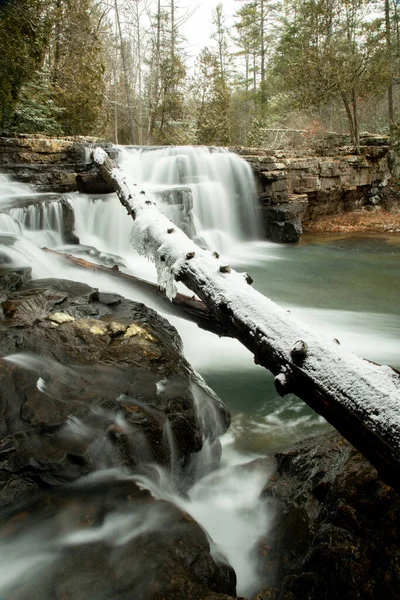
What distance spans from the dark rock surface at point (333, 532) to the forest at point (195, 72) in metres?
8.43

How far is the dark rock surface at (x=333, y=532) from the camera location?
1.59m

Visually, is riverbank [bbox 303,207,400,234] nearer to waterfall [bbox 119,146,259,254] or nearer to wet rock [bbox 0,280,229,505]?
waterfall [bbox 119,146,259,254]

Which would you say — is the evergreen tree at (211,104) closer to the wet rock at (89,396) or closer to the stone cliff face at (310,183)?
the stone cliff face at (310,183)

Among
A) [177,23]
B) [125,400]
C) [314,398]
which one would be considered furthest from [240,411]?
[177,23]

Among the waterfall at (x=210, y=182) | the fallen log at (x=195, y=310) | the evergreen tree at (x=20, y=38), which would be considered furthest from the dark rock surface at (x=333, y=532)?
the waterfall at (x=210, y=182)

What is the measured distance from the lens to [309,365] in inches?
67.2

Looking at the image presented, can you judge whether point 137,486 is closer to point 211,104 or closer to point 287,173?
point 287,173

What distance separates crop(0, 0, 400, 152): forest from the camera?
1125 centimetres

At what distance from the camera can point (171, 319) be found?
4.93m

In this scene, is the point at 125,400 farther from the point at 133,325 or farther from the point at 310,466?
the point at 310,466

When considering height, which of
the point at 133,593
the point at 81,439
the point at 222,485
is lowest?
the point at 222,485

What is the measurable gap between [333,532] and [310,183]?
1311 cm

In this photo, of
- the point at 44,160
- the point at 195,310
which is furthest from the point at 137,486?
the point at 44,160

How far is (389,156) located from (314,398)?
16.5 metres
